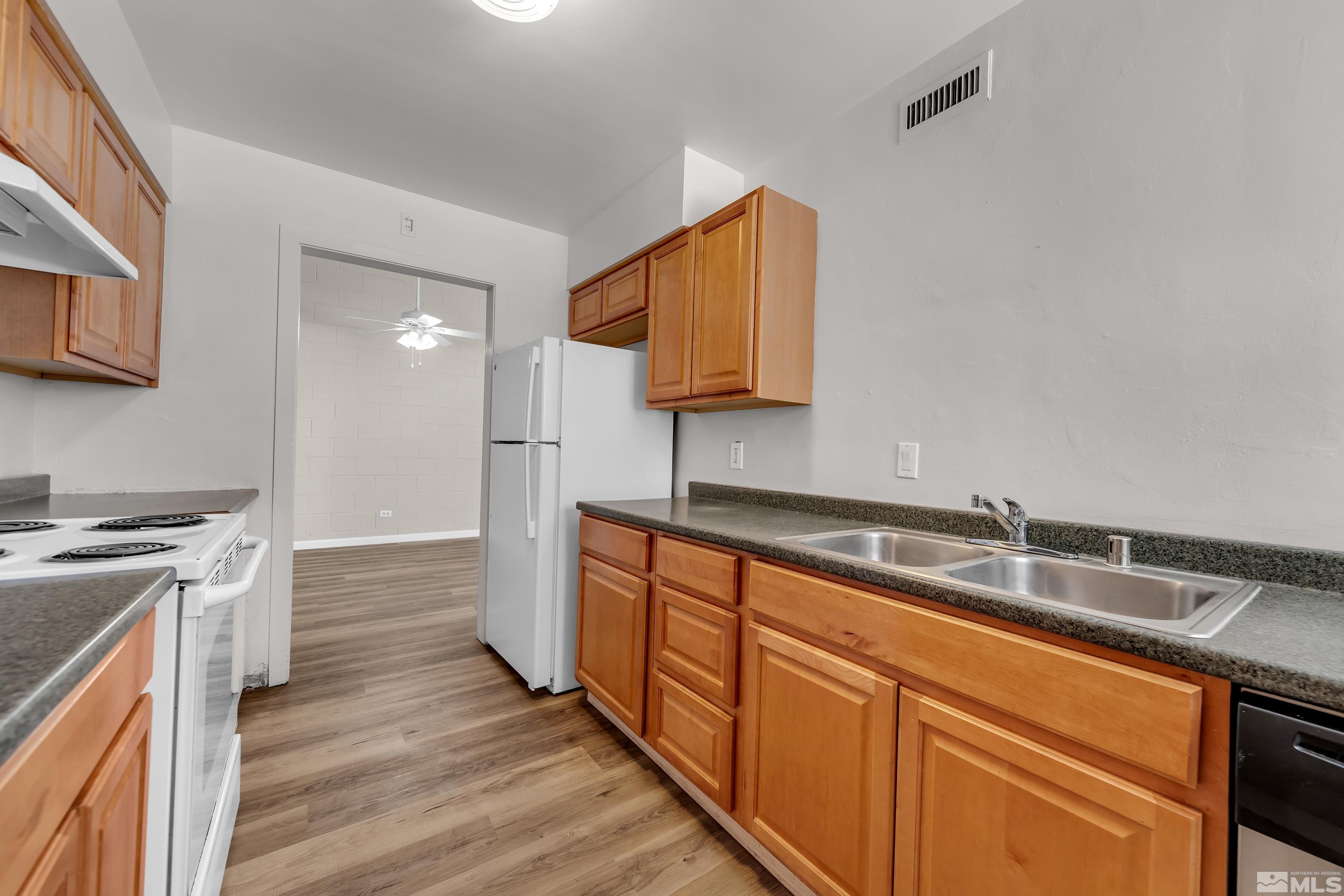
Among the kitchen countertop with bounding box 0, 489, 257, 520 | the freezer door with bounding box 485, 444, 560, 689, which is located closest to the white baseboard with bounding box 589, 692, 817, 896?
the freezer door with bounding box 485, 444, 560, 689

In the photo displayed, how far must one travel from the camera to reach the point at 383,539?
5.96m

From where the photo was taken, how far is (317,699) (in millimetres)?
2434

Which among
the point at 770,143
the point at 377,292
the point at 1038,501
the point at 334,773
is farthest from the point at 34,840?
the point at 377,292

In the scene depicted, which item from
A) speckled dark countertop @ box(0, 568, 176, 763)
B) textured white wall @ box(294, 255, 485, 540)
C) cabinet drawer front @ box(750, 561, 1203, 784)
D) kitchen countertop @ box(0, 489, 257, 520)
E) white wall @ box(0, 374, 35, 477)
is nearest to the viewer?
speckled dark countertop @ box(0, 568, 176, 763)

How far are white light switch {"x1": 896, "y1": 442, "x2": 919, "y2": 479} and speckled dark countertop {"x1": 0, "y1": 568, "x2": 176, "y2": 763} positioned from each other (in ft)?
6.26

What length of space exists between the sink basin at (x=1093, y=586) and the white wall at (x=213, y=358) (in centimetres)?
290

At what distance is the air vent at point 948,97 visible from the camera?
5.66 feet

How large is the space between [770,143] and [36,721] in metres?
2.67

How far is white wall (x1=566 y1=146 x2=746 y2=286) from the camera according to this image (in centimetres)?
249

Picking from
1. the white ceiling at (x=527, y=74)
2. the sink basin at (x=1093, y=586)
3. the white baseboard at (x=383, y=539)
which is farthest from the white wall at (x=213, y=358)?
the white baseboard at (x=383, y=539)

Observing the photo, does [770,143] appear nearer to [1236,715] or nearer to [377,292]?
[1236,715]

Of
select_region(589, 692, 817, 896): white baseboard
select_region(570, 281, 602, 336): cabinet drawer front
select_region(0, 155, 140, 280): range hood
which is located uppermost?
select_region(570, 281, 602, 336): cabinet drawer front

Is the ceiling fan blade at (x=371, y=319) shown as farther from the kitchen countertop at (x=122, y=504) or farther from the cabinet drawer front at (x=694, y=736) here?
the cabinet drawer front at (x=694, y=736)
